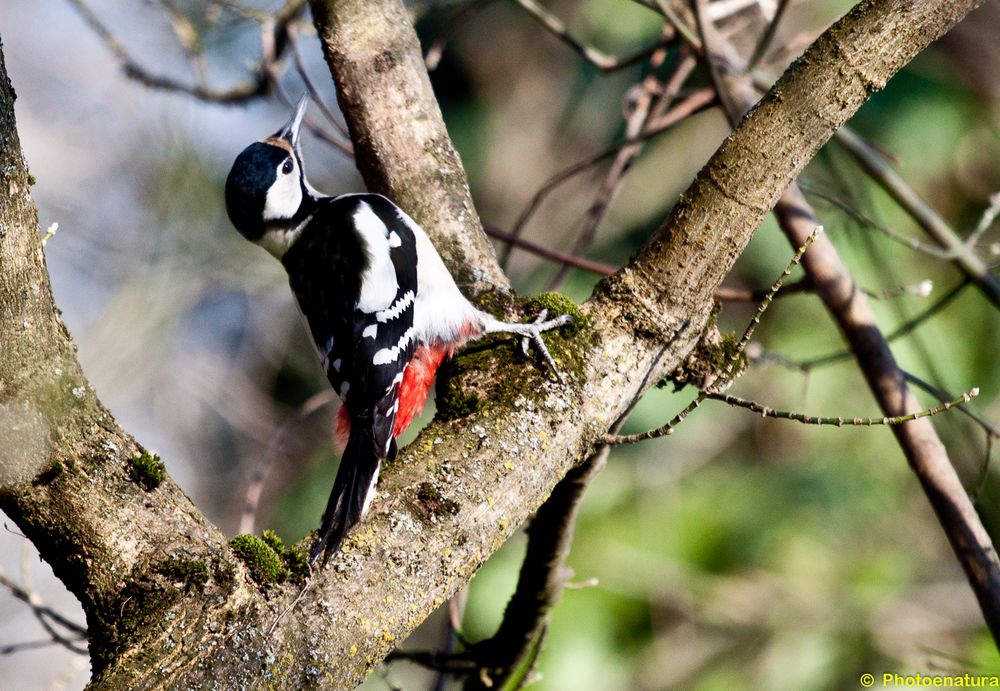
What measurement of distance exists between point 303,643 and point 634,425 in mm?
3911

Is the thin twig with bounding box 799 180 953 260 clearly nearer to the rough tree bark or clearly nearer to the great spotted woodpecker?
the rough tree bark

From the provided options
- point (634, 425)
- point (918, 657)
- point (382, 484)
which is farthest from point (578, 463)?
point (918, 657)

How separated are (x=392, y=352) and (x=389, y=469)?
67 centimetres

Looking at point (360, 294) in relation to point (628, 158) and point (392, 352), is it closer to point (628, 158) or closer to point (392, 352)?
point (392, 352)

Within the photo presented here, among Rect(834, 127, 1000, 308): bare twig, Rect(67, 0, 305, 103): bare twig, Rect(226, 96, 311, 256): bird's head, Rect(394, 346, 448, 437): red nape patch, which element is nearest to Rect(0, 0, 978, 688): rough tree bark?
Rect(394, 346, 448, 437): red nape patch

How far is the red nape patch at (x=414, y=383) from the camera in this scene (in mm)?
2170

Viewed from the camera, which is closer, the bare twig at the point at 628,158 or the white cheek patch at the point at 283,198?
the white cheek patch at the point at 283,198

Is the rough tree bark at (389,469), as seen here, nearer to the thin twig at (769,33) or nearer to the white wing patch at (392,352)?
the white wing patch at (392,352)

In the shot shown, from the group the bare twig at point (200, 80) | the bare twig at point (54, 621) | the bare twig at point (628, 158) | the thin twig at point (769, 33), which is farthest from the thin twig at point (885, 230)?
the bare twig at point (54, 621)

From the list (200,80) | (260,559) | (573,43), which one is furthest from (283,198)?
(260,559)

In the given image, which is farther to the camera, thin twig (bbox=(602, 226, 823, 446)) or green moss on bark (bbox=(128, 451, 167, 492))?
thin twig (bbox=(602, 226, 823, 446))

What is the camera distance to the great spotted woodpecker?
196 cm

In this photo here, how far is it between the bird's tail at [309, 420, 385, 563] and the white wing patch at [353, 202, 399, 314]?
422mm

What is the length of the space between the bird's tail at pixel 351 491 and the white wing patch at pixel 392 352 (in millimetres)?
235
